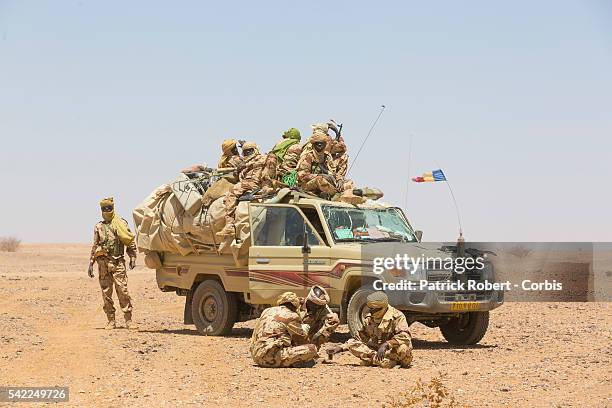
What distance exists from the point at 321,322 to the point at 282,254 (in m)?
2.34

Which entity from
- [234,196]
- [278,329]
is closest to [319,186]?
[234,196]

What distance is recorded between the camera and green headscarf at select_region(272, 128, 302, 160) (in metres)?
17.6

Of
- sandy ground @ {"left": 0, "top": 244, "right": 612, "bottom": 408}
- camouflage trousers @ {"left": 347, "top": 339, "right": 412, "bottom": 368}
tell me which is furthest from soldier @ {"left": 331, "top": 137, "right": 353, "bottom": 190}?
camouflage trousers @ {"left": 347, "top": 339, "right": 412, "bottom": 368}

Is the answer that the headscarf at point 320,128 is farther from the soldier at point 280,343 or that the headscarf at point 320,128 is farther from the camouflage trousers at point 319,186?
the soldier at point 280,343

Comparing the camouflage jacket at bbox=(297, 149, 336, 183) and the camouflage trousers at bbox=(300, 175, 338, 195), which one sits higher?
the camouflage jacket at bbox=(297, 149, 336, 183)

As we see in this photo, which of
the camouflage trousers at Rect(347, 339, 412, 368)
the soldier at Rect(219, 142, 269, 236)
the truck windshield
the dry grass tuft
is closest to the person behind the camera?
the dry grass tuft

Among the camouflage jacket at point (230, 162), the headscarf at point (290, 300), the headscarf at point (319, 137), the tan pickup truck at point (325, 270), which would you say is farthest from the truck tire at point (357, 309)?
the camouflage jacket at point (230, 162)

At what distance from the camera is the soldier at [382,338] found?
12.8 m

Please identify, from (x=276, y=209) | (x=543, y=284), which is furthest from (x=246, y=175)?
(x=543, y=284)

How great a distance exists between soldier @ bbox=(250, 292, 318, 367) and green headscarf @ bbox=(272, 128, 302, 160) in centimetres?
497

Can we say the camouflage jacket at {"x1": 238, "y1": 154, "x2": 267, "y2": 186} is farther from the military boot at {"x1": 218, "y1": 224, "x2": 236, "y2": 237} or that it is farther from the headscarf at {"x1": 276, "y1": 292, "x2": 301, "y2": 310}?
A: the headscarf at {"x1": 276, "y1": 292, "x2": 301, "y2": 310}


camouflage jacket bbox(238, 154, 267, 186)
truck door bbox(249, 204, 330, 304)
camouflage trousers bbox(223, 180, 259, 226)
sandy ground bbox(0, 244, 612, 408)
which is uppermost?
camouflage jacket bbox(238, 154, 267, 186)

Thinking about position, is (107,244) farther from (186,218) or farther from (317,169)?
(317,169)

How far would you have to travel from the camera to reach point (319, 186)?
645 inches
